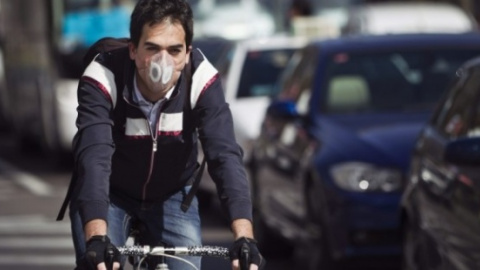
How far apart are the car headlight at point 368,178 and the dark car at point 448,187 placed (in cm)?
134

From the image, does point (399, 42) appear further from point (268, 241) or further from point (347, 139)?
point (268, 241)

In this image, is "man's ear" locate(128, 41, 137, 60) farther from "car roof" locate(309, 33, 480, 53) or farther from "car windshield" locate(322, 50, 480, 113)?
"car roof" locate(309, 33, 480, 53)

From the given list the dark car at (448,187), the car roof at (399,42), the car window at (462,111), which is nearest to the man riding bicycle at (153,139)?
the dark car at (448,187)

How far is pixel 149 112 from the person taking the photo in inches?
242

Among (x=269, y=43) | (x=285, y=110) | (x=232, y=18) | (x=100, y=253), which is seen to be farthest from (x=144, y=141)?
(x=232, y=18)

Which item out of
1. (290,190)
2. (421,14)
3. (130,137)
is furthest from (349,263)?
(421,14)

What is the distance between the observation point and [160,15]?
19.2 feet

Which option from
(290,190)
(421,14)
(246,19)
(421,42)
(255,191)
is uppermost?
(421,42)

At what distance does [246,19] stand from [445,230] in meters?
22.4

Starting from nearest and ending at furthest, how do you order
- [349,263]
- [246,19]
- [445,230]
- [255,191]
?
[445,230], [349,263], [255,191], [246,19]

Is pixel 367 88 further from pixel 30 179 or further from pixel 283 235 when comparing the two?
pixel 30 179

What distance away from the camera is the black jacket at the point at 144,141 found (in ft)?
18.9

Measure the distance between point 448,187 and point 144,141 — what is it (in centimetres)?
248

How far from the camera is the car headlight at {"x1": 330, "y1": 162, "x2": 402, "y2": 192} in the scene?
35.6 feet
